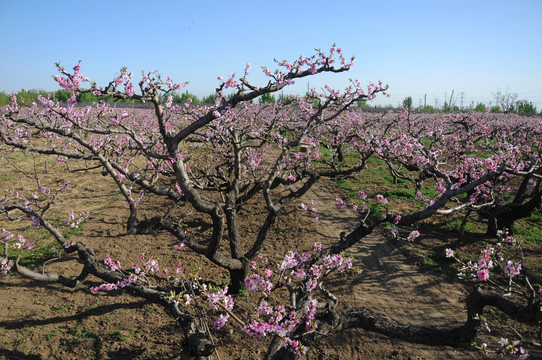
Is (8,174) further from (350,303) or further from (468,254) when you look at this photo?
(468,254)

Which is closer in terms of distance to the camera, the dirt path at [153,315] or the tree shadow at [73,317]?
the dirt path at [153,315]

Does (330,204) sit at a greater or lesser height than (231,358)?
greater

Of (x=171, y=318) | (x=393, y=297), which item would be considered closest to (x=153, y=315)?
(x=171, y=318)

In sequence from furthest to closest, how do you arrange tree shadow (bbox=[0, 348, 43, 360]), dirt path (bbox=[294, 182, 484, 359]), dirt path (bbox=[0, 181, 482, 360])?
dirt path (bbox=[294, 182, 484, 359]) → dirt path (bbox=[0, 181, 482, 360]) → tree shadow (bbox=[0, 348, 43, 360])

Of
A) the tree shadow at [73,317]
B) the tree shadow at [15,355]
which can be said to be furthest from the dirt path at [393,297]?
the tree shadow at [15,355]

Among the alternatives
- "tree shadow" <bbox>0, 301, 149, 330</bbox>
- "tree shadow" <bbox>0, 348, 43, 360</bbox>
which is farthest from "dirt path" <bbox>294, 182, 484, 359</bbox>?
"tree shadow" <bbox>0, 348, 43, 360</bbox>

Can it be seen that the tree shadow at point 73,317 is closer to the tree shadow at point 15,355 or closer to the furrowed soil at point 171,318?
the furrowed soil at point 171,318

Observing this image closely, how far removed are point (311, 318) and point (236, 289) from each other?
2.99 meters

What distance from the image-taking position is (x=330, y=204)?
40.7 feet

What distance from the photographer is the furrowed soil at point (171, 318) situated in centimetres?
518

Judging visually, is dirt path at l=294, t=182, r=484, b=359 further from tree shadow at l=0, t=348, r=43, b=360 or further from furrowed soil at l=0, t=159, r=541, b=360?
tree shadow at l=0, t=348, r=43, b=360

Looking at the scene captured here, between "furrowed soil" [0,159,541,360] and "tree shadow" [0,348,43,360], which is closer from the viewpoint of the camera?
"tree shadow" [0,348,43,360]

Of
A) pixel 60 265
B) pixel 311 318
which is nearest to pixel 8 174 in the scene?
pixel 60 265

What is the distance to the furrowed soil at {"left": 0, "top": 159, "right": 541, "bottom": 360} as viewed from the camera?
5.18 metres
